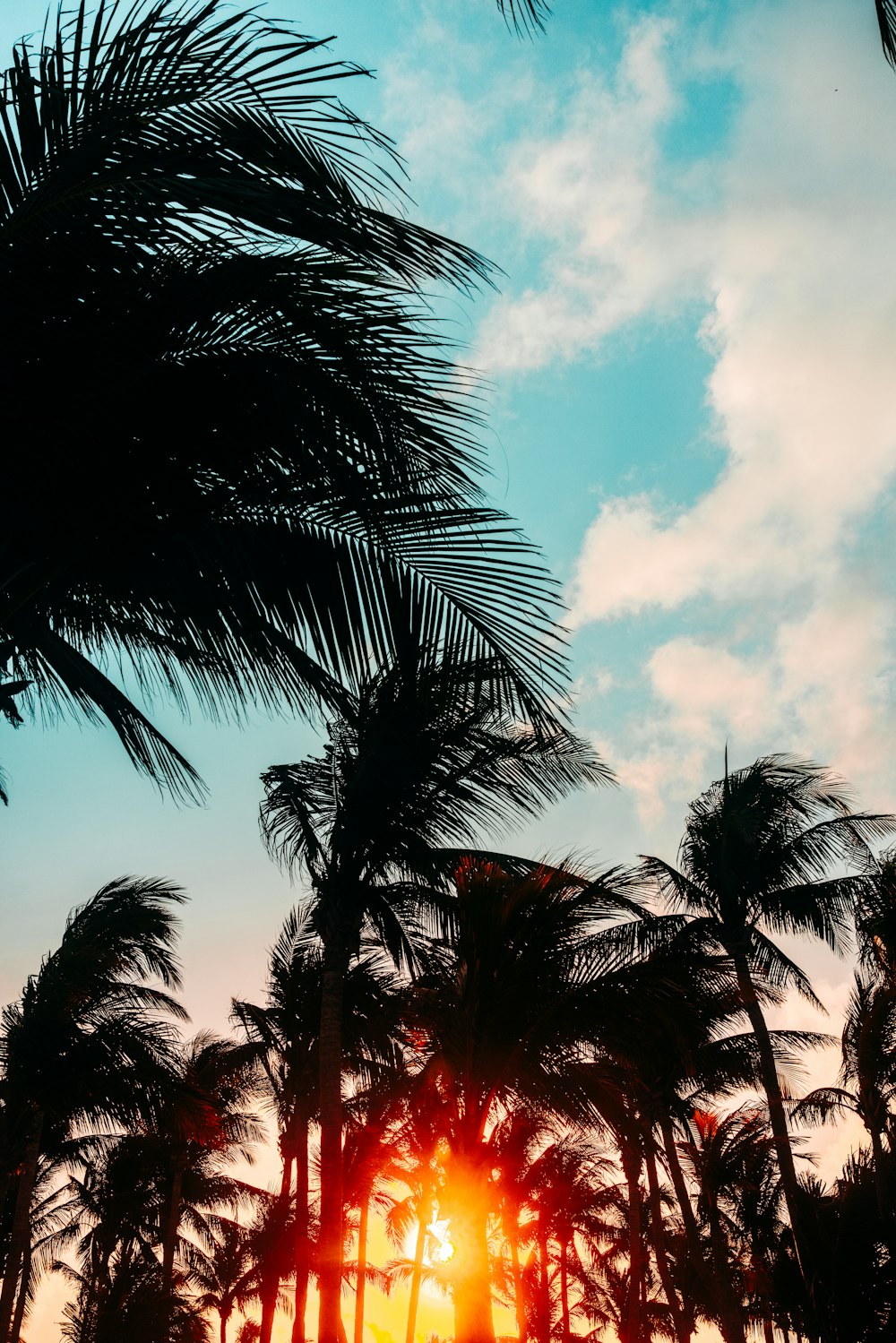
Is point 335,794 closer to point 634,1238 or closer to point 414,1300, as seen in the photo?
point 634,1238

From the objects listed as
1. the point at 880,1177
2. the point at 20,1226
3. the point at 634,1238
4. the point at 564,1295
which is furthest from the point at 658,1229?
the point at 20,1226

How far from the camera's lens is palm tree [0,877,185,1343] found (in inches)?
540

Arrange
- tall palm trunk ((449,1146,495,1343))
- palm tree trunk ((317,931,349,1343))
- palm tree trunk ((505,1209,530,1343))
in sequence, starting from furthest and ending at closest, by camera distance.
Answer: palm tree trunk ((505,1209,530,1343)), palm tree trunk ((317,931,349,1343)), tall palm trunk ((449,1146,495,1343))

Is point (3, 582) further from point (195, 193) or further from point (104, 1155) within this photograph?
point (104, 1155)

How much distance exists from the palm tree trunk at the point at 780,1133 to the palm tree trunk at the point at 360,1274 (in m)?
12.5

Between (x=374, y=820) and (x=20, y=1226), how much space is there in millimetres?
11261

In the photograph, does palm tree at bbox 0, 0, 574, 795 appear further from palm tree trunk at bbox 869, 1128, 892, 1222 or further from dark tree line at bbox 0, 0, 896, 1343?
palm tree trunk at bbox 869, 1128, 892, 1222

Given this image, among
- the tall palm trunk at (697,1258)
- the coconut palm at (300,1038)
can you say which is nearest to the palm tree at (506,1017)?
the coconut palm at (300,1038)

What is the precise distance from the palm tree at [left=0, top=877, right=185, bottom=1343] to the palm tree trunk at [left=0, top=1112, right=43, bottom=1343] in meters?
0.02

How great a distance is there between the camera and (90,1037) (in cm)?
1452

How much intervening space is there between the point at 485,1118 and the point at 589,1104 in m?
0.99

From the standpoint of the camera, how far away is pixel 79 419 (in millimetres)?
2918

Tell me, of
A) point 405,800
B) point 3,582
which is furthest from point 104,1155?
point 3,582

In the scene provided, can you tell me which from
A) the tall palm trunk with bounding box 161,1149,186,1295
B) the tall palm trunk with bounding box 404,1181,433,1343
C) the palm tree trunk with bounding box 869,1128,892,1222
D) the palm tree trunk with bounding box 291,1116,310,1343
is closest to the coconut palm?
the palm tree trunk with bounding box 291,1116,310,1343
